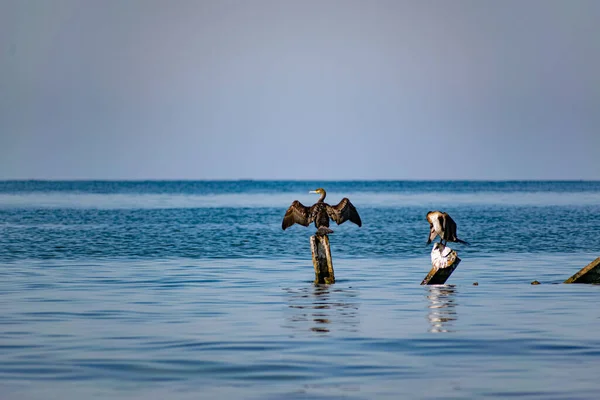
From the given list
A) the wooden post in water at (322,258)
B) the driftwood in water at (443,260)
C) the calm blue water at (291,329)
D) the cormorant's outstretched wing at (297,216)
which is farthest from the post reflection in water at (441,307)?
the cormorant's outstretched wing at (297,216)

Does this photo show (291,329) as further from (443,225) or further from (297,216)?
(297,216)

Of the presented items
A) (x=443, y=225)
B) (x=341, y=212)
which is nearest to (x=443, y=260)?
(x=443, y=225)

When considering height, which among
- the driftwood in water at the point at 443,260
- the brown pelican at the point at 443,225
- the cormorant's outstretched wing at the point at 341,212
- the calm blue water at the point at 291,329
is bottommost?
the calm blue water at the point at 291,329

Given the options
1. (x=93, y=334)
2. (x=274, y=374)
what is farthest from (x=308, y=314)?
(x=274, y=374)

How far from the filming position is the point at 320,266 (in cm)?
2397

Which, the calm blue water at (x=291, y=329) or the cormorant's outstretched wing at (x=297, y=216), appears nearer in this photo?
the calm blue water at (x=291, y=329)

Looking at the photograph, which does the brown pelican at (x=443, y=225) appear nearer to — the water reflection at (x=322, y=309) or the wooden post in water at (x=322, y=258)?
the water reflection at (x=322, y=309)

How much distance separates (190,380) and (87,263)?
19007mm

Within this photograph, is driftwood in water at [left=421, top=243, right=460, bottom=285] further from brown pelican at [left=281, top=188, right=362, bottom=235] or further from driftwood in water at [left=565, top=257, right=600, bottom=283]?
driftwood in water at [left=565, top=257, right=600, bottom=283]

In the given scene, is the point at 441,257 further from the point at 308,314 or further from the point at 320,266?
the point at 308,314

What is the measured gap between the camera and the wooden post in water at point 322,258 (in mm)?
23422

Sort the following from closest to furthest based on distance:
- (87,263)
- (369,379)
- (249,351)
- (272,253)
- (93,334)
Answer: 1. (369,379)
2. (249,351)
3. (93,334)
4. (87,263)
5. (272,253)

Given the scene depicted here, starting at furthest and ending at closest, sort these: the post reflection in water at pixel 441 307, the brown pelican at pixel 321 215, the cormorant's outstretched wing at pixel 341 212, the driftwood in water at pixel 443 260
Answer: the cormorant's outstretched wing at pixel 341 212 → the brown pelican at pixel 321 215 → the driftwood in water at pixel 443 260 → the post reflection in water at pixel 441 307

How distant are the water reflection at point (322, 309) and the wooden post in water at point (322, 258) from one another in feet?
0.74
